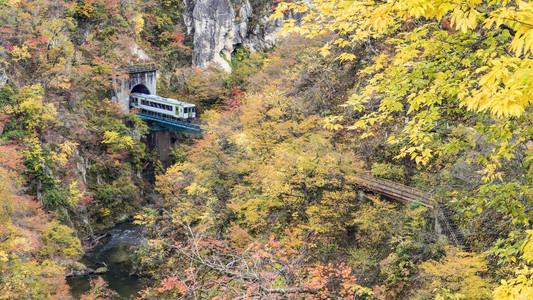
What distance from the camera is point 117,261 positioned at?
21.6m

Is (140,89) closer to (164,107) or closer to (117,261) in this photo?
(164,107)

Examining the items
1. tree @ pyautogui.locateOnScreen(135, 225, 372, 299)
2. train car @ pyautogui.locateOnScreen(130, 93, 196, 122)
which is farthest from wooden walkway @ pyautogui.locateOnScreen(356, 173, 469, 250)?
train car @ pyautogui.locateOnScreen(130, 93, 196, 122)

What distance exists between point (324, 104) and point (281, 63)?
26.4ft

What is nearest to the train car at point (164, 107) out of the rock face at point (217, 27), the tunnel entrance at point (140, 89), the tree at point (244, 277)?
the tunnel entrance at point (140, 89)

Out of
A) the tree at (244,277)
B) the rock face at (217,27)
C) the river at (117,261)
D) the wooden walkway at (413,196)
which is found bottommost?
the river at (117,261)

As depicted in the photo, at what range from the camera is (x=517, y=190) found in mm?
4984


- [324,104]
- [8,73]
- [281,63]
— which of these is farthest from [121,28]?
[324,104]

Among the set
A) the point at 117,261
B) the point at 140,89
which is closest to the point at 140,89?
the point at 140,89

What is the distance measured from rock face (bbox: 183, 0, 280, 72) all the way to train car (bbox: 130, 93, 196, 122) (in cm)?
748

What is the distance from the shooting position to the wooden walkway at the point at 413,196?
12.1m

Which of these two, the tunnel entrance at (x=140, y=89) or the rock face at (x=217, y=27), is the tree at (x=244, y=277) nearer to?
the tunnel entrance at (x=140, y=89)

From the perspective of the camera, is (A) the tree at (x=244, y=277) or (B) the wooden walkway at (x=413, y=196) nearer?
(A) the tree at (x=244, y=277)

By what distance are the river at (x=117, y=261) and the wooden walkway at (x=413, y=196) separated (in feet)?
42.0

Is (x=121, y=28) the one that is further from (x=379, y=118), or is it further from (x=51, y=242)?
(x=379, y=118)
